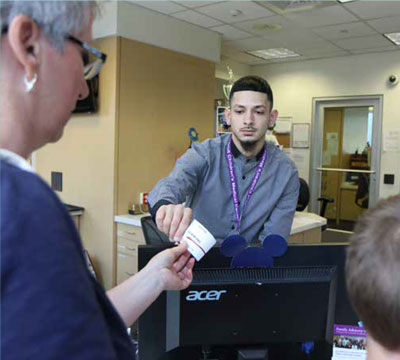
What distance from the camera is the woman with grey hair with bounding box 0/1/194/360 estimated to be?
409 mm

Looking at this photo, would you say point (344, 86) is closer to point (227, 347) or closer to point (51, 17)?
point (227, 347)

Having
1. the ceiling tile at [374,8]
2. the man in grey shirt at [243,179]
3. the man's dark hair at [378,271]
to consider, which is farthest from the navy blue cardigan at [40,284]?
the ceiling tile at [374,8]

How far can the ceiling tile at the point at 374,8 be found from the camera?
3859 millimetres

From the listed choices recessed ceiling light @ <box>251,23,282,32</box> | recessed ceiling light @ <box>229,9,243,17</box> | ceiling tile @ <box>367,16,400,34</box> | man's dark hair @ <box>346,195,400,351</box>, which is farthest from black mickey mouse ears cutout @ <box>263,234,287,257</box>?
ceiling tile @ <box>367,16,400,34</box>

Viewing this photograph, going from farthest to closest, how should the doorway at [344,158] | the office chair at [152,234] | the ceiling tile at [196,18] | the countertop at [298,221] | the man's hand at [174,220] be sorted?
1. the doorway at [344,158]
2. the ceiling tile at [196,18]
3. the countertop at [298,221]
4. the office chair at [152,234]
5. the man's hand at [174,220]

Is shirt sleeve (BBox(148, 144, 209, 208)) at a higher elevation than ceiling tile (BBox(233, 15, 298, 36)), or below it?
below

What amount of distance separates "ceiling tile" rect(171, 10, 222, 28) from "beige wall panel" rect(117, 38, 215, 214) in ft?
1.23

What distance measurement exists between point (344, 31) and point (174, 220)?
4.46m

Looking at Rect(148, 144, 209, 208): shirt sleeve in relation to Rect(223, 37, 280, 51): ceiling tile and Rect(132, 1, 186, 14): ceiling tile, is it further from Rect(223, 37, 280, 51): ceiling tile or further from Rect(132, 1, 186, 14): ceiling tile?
Rect(223, 37, 280, 51): ceiling tile

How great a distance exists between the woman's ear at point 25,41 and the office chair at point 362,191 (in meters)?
6.06

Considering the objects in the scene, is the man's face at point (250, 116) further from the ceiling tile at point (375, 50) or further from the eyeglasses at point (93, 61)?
the ceiling tile at point (375, 50)

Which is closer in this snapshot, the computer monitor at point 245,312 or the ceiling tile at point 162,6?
the computer monitor at point 245,312

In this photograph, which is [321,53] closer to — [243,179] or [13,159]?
[243,179]

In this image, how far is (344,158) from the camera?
6.27m
